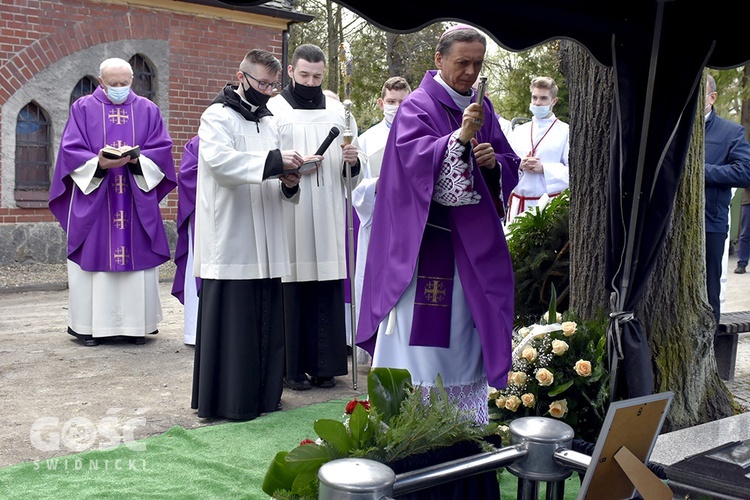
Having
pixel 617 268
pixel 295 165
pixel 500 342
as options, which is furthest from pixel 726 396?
pixel 295 165

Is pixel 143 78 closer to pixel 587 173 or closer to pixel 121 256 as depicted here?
pixel 121 256

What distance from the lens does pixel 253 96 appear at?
565 centimetres

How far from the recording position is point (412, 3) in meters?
3.31

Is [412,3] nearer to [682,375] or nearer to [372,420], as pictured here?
[372,420]

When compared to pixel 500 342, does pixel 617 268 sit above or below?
above

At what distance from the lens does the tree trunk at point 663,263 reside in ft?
17.2

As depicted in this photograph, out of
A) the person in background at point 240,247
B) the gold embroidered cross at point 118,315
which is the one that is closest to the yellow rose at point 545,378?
the person in background at point 240,247

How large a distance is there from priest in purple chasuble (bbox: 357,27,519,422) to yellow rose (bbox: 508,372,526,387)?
19.1 inches

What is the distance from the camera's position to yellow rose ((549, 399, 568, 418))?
15.4 ft

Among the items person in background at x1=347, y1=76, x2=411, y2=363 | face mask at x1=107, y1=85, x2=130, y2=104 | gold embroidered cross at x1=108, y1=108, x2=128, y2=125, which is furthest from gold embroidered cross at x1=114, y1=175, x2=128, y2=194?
person in background at x1=347, y1=76, x2=411, y2=363

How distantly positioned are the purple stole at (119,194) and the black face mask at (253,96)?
278 centimetres

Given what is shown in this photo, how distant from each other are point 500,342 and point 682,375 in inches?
71.7

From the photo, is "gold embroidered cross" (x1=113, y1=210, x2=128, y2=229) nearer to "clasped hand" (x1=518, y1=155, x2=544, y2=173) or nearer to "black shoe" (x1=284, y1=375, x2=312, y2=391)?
"black shoe" (x1=284, y1=375, x2=312, y2=391)

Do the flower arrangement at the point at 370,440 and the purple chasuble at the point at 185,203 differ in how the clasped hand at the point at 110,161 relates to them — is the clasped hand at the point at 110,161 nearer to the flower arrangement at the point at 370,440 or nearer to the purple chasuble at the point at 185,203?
the purple chasuble at the point at 185,203
